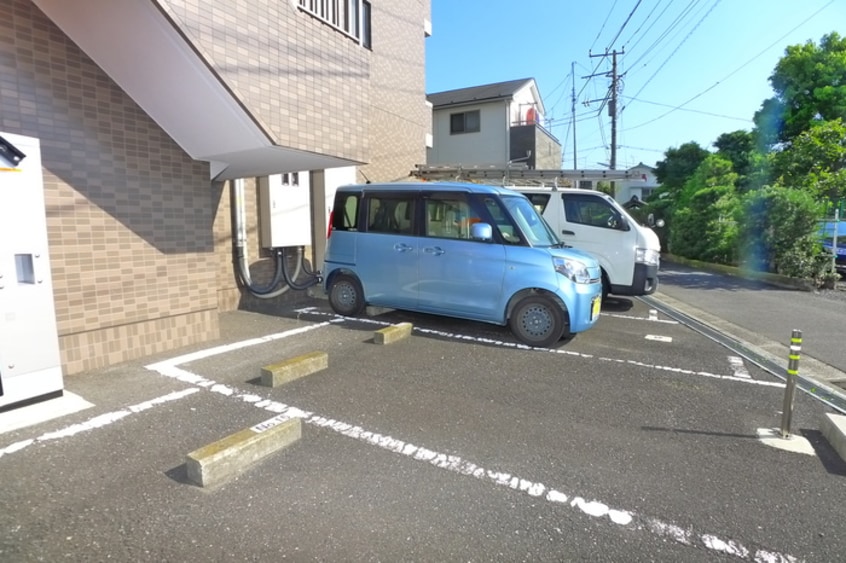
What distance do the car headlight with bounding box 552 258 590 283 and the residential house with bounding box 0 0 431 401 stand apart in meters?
2.69

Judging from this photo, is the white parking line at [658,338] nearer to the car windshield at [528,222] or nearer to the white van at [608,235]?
the white van at [608,235]

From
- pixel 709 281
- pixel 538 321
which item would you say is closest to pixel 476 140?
pixel 709 281

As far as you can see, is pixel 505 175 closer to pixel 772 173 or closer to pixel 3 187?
pixel 772 173

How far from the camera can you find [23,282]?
3.24m

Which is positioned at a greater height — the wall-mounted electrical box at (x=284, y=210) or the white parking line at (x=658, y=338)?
the wall-mounted electrical box at (x=284, y=210)

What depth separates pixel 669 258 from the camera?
16609mm

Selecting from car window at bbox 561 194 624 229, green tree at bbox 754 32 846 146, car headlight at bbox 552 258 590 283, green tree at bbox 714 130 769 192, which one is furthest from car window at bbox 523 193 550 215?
green tree at bbox 754 32 846 146

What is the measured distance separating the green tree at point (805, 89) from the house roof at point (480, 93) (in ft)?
30.6

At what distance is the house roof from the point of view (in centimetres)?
1992

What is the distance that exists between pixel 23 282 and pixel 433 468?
3.07 meters

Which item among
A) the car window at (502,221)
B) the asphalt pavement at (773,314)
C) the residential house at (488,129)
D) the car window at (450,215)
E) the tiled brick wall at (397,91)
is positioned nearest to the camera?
the asphalt pavement at (773,314)

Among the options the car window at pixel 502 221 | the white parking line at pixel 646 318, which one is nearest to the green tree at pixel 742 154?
the white parking line at pixel 646 318

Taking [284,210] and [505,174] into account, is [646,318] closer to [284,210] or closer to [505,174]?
[505,174]

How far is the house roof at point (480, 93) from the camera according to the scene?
1992 cm
